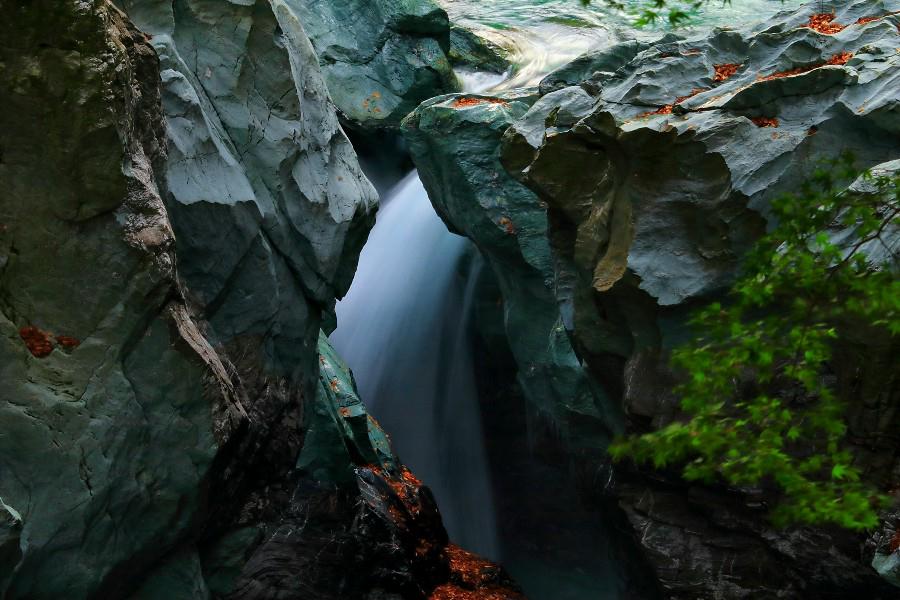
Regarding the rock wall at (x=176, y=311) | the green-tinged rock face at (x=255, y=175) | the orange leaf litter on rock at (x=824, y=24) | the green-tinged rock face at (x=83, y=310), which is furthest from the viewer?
the orange leaf litter on rock at (x=824, y=24)

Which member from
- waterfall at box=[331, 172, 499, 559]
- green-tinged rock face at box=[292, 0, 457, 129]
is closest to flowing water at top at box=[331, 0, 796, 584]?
waterfall at box=[331, 172, 499, 559]

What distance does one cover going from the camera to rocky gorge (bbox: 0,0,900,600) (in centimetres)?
614

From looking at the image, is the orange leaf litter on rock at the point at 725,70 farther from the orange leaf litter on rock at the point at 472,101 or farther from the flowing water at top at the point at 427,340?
the flowing water at top at the point at 427,340

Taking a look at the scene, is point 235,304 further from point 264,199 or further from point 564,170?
point 564,170

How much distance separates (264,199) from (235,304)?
4.03ft

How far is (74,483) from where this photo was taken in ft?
20.8

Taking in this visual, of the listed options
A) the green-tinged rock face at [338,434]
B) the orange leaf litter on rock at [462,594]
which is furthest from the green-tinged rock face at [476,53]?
the orange leaf litter on rock at [462,594]

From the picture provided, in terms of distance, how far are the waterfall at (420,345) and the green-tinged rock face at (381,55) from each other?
2.12m

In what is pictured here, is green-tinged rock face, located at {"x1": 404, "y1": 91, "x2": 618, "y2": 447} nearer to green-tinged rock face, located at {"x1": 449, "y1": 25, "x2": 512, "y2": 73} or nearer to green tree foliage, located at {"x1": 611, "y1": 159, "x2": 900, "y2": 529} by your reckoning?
green-tinged rock face, located at {"x1": 449, "y1": 25, "x2": 512, "y2": 73}

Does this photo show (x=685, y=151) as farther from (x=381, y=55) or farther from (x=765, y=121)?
(x=381, y=55)

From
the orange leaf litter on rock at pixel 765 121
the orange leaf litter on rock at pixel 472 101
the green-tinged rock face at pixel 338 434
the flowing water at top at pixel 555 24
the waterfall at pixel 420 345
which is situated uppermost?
the flowing water at top at pixel 555 24

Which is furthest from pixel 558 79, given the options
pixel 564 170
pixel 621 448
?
pixel 621 448

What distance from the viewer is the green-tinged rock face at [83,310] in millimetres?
5812

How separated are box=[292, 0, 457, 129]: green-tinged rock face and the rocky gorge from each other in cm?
367
